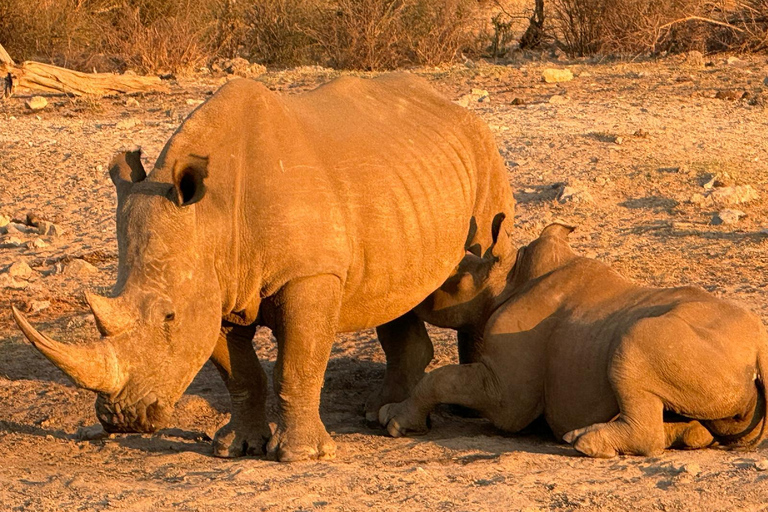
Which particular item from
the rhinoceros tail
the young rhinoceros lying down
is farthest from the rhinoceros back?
the rhinoceros tail

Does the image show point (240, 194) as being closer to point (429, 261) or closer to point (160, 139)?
point (429, 261)

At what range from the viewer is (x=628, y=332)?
6488 mm

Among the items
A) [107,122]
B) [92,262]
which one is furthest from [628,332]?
[107,122]

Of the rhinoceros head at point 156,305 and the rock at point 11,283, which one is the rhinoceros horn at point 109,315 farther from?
the rock at point 11,283

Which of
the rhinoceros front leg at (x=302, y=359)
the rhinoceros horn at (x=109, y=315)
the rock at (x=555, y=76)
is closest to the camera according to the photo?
the rhinoceros horn at (x=109, y=315)

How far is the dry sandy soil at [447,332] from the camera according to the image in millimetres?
5770

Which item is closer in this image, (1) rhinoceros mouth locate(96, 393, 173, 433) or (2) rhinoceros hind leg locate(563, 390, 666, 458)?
(1) rhinoceros mouth locate(96, 393, 173, 433)

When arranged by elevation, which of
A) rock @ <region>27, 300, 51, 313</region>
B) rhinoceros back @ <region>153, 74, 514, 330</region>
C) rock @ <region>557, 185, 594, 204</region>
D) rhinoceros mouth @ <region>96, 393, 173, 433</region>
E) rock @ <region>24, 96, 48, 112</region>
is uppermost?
rhinoceros back @ <region>153, 74, 514, 330</region>

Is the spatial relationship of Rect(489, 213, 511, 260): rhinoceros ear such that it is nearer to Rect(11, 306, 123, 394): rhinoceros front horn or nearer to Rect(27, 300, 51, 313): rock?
Rect(11, 306, 123, 394): rhinoceros front horn

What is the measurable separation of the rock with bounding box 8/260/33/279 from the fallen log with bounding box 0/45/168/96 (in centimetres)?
549

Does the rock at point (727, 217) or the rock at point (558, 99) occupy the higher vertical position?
the rock at point (558, 99)

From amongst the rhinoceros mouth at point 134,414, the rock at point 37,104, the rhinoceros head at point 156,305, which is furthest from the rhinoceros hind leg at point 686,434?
the rock at point 37,104

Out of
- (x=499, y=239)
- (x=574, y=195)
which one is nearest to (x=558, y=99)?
(x=574, y=195)

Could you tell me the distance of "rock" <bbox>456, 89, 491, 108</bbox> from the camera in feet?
48.0
